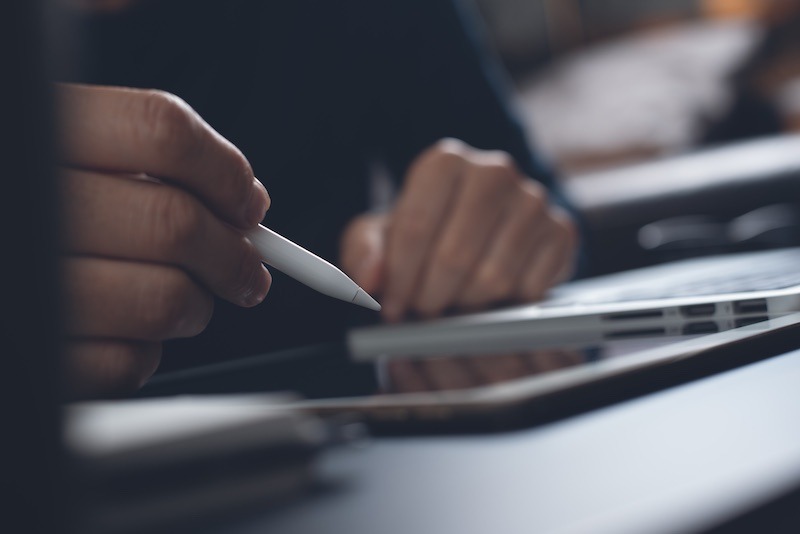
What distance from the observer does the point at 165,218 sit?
179mm

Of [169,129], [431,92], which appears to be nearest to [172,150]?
[169,129]

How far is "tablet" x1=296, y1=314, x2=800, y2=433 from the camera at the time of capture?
6.1 inches

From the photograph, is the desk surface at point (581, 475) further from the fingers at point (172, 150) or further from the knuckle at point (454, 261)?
the knuckle at point (454, 261)

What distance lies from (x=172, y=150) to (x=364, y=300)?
51mm

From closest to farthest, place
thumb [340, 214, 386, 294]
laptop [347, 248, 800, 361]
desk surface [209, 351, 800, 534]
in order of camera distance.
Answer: desk surface [209, 351, 800, 534]
laptop [347, 248, 800, 361]
thumb [340, 214, 386, 294]

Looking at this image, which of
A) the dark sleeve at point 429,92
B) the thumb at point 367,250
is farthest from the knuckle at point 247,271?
the dark sleeve at point 429,92

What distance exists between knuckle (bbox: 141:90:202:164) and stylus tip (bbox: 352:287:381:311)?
44 millimetres

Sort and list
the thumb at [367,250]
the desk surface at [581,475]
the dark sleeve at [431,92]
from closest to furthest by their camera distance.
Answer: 1. the desk surface at [581,475]
2. the thumb at [367,250]
3. the dark sleeve at [431,92]

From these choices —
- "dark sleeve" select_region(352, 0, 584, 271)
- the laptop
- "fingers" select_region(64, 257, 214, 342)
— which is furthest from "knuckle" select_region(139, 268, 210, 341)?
"dark sleeve" select_region(352, 0, 584, 271)

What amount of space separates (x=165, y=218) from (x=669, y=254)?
73 cm

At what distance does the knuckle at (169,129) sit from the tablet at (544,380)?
6 cm

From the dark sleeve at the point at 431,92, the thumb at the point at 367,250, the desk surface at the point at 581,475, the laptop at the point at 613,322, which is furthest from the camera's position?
the dark sleeve at the point at 431,92

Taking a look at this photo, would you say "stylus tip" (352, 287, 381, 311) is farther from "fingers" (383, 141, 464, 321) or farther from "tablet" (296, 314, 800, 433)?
"fingers" (383, 141, 464, 321)

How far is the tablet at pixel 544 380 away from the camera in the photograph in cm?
16
